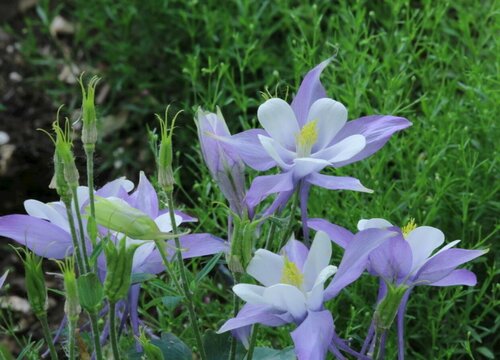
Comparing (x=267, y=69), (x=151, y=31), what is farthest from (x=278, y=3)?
(x=151, y=31)

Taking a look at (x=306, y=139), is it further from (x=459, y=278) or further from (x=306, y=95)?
(x=459, y=278)

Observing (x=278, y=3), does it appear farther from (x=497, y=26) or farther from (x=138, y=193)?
(x=138, y=193)

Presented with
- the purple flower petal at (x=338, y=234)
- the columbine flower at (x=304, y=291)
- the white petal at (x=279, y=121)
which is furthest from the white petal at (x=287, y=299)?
the white petal at (x=279, y=121)

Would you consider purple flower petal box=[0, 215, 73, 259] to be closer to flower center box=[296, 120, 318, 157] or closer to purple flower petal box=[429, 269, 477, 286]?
flower center box=[296, 120, 318, 157]

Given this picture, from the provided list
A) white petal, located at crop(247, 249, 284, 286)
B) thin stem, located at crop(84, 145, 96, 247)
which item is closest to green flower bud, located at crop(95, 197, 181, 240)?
thin stem, located at crop(84, 145, 96, 247)

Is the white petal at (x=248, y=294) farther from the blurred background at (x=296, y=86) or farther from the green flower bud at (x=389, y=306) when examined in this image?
Answer: the blurred background at (x=296, y=86)
